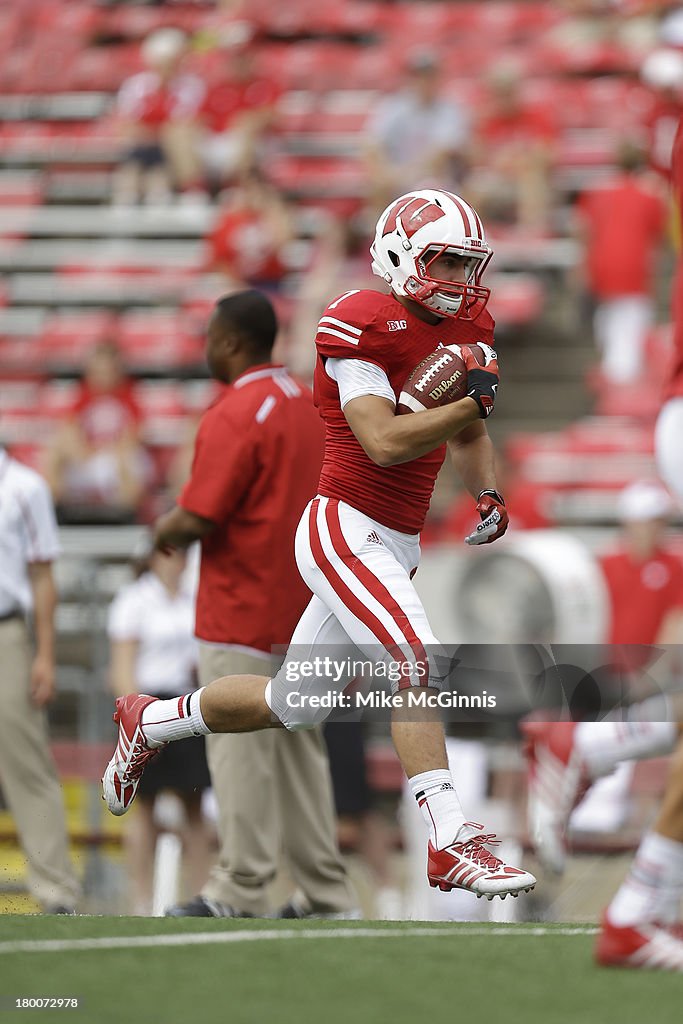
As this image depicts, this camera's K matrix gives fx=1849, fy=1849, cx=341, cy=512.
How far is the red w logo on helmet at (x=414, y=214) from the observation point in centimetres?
460

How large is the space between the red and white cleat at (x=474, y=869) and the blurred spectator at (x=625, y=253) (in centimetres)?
701

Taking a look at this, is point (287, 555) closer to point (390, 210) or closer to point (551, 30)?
→ point (390, 210)

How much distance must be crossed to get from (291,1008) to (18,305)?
1015 centimetres

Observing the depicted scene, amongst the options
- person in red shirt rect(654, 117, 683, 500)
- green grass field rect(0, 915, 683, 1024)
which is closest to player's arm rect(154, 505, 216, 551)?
green grass field rect(0, 915, 683, 1024)

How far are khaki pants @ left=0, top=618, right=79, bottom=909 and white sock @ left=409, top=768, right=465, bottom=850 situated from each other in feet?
7.83

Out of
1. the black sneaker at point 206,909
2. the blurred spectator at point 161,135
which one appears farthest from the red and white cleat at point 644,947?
the blurred spectator at point 161,135

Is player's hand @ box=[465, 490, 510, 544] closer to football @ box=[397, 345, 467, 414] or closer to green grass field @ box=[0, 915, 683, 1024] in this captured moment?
football @ box=[397, 345, 467, 414]

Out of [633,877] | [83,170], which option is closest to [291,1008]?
[633,877]

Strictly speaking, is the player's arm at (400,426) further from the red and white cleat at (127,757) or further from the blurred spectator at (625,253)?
the blurred spectator at (625,253)

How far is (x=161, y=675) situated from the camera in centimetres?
780

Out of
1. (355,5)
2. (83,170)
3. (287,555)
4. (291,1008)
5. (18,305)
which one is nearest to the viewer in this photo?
(291,1008)

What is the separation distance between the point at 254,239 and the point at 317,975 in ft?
27.0

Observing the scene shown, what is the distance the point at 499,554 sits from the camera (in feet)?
27.0

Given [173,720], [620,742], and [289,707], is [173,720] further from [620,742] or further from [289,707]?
[620,742]
